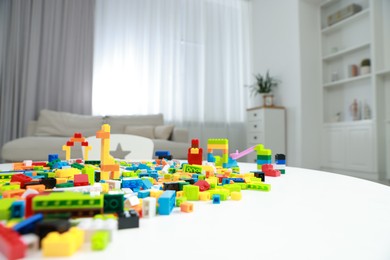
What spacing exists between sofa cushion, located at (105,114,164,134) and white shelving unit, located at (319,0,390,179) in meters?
2.47

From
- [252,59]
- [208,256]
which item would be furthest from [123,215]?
[252,59]

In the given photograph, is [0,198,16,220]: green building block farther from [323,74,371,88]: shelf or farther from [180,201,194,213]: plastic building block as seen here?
[323,74,371,88]: shelf

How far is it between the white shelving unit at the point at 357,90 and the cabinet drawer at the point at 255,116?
3.06ft

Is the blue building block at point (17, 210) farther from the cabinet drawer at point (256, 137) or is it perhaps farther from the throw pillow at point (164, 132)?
the cabinet drawer at point (256, 137)

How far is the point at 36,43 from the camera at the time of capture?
355cm

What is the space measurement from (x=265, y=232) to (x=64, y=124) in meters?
3.59

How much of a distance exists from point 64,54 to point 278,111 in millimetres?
3185

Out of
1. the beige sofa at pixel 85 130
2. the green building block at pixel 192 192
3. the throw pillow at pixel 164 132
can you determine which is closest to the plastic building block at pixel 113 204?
the green building block at pixel 192 192

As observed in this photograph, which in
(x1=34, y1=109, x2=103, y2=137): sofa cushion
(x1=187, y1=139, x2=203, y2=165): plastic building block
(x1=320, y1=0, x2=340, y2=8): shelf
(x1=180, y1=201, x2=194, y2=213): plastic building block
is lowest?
(x1=180, y1=201, x2=194, y2=213): plastic building block

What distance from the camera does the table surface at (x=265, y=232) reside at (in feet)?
0.84

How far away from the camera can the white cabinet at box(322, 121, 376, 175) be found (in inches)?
128

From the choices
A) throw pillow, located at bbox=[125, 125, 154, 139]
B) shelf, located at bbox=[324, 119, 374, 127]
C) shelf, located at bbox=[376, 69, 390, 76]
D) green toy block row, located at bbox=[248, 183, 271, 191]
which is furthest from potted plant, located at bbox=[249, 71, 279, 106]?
green toy block row, located at bbox=[248, 183, 271, 191]

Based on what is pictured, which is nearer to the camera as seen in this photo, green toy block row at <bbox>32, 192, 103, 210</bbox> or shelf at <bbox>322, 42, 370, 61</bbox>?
green toy block row at <bbox>32, 192, 103, 210</bbox>

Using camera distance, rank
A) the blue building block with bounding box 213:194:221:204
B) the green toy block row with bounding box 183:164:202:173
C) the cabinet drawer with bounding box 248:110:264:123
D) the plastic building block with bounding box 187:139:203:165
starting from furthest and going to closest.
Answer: the cabinet drawer with bounding box 248:110:264:123, the plastic building block with bounding box 187:139:203:165, the green toy block row with bounding box 183:164:202:173, the blue building block with bounding box 213:194:221:204
